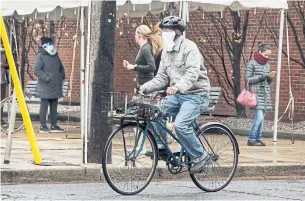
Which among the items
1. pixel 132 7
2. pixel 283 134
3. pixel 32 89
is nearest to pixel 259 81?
pixel 283 134

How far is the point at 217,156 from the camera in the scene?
392 inches

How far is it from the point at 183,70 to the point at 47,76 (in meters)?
7.66

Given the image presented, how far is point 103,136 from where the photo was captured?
11.3m

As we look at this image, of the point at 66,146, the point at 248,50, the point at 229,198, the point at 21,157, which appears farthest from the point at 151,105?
the point at 248,50

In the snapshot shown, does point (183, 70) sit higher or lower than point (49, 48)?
lower

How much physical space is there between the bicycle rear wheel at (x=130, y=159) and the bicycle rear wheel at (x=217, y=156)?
628 millimetres

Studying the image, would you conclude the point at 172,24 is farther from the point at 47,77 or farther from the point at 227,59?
the point at 227,59

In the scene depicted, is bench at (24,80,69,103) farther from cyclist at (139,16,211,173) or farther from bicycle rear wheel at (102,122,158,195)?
bicycle rear wheel at (102,122,158,195)

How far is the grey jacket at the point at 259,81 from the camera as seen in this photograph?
14805 millimetres

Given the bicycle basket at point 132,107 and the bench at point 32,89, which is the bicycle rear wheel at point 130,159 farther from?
the bench at point 32,89

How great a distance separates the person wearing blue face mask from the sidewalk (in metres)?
1.50

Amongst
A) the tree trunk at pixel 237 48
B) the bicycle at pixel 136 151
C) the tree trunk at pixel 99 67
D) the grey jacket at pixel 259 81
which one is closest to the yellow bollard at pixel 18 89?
the tree trunk at pixel 99 67

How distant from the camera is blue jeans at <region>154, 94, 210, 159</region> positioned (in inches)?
372

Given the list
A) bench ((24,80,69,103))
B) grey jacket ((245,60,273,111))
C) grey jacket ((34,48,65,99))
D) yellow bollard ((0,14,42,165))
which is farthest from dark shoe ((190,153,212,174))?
bench ((24,80,69,103))
